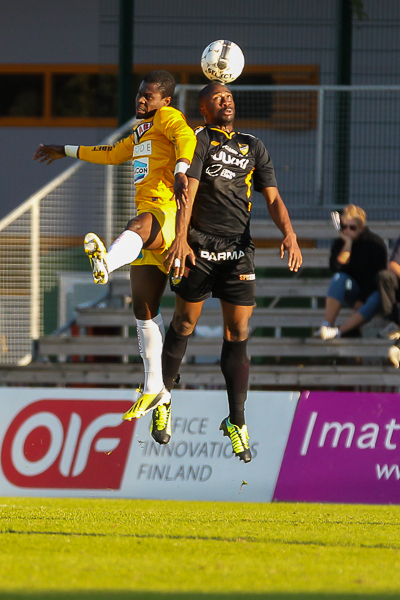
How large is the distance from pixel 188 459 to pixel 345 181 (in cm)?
466

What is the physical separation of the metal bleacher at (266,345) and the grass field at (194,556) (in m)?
3.23

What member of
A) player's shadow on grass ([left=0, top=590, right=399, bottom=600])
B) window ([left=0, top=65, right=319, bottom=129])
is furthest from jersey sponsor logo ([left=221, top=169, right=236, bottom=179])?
window ([left=0, top=65, right=319, bottom=129])

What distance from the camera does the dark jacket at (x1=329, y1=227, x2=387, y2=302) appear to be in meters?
9.35


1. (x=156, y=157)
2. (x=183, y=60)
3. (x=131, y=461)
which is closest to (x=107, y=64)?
(x=183, y=60)

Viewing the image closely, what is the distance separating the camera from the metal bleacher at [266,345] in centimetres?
958

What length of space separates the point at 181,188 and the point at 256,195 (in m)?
7.03

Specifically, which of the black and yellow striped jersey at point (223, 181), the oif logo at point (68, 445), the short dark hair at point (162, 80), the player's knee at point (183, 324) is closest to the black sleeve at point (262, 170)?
the black and yellow striped jersey at point (223, 181)

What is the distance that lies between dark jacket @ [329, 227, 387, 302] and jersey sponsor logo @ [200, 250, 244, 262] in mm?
4086

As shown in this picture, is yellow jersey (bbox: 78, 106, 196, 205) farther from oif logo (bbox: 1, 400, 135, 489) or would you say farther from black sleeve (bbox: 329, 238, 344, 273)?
black sleeve (bbox: 329, 238, 344, 273)

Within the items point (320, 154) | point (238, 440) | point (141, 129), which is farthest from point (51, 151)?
point (320, 154)

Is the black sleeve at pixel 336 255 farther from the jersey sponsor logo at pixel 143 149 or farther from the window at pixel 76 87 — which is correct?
the jersey sponsor logo at pixel 143 149

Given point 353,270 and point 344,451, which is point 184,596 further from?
point 353,270

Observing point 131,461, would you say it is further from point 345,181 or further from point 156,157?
point 345,181

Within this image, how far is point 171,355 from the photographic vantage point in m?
5.81
